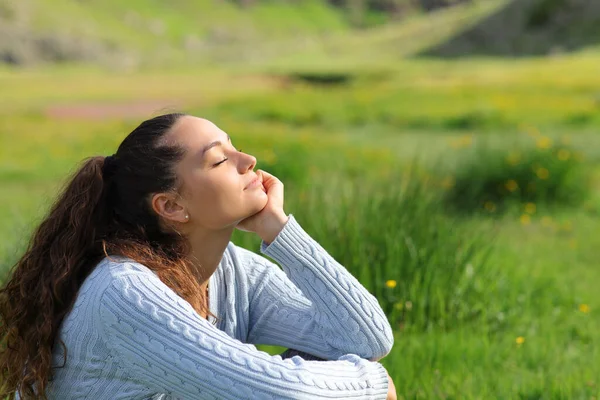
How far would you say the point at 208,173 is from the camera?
2.29 m

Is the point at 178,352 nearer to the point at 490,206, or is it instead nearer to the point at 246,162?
the point at 246,162

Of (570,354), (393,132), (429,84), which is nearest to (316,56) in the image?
(429,84)

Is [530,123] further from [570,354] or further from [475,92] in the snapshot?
[570,354]

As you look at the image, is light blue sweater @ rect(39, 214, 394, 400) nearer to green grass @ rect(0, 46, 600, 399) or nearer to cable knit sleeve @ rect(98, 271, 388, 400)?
cable knit sleeve @ rect(98, 271, 388, 400)

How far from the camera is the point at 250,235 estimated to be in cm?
462

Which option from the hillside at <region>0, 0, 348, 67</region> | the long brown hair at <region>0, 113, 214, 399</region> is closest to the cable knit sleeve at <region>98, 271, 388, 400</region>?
the long brown hair at <region>0, 113, 214, 399</region>

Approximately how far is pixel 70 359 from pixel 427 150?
Answer: 12.0 metres

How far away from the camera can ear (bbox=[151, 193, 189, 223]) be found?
2.28 metres

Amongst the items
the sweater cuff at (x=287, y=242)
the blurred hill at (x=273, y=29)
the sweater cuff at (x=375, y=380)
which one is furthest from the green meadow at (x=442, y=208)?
the blurred hill at (x=273, y=29)

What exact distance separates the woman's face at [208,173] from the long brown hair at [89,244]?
1.2 inches

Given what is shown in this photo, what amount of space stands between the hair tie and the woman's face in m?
0.17

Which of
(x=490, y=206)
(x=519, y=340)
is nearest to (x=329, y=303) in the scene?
(x=519, y=340)

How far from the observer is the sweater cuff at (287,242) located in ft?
7.84

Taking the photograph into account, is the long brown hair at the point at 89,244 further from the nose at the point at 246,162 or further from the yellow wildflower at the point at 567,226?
the yellow wildflower at the point at 567,226
